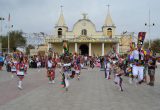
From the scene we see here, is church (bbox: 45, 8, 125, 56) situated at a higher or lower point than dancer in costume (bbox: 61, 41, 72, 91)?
higher

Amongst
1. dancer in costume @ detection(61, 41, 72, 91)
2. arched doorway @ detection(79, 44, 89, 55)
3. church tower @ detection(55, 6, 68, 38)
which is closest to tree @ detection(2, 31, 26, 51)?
church tower @ detection(55, 6, 68, 38)

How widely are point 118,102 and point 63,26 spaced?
67.4 metres

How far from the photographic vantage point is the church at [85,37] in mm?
71125

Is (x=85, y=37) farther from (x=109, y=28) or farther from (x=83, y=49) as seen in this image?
(x=109, y=28)

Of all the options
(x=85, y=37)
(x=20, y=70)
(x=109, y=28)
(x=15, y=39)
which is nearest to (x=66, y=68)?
(x=20, y=70)

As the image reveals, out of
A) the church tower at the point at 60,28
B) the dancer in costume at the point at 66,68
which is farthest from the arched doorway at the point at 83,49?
the dancer in costume at the point at 66,68

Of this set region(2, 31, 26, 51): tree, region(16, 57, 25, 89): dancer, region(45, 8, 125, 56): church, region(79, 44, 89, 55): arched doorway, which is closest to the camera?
region(16, 57, 25, 89): dancer

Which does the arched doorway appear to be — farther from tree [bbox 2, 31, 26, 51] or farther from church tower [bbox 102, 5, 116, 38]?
tree [bbox 2, 31, 26, 51]

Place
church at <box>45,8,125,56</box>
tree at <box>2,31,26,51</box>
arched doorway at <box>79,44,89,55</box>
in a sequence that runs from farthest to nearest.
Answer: tree at <box>2,31,26,51</box>
arched doorway at <box>79,44,89,55</box>
church at <box>45,8,125,56</box>

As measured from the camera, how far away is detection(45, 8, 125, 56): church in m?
71.1

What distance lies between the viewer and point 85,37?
71.2 metres

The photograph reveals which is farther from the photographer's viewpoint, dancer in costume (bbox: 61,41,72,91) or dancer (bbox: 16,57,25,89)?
dancer (bbox: 16,57,25,89)

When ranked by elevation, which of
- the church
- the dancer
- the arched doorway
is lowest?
the dancer

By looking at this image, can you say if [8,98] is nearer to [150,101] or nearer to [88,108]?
[88,108]
